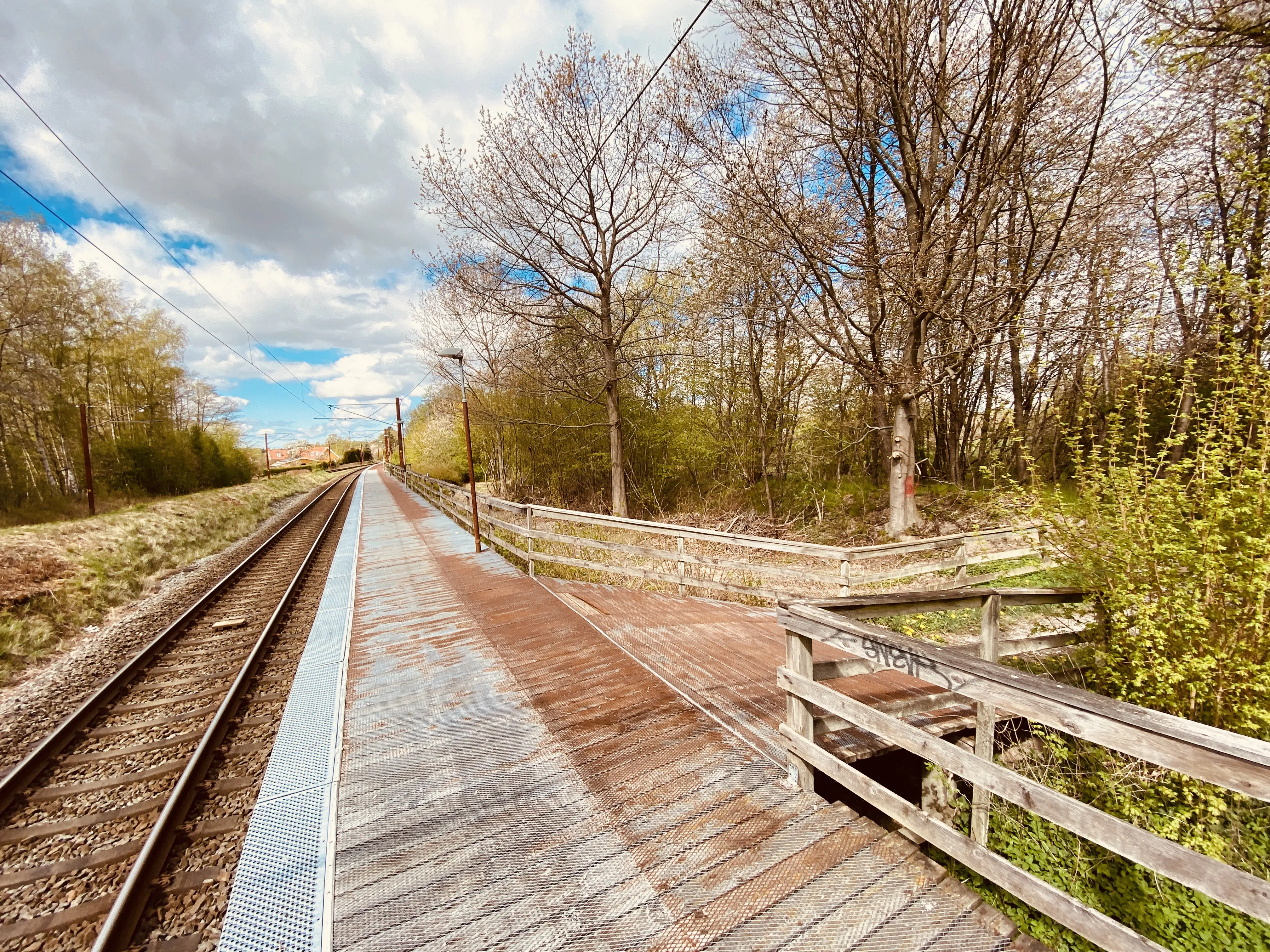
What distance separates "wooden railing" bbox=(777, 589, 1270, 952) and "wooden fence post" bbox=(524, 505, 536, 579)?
493 centimetres

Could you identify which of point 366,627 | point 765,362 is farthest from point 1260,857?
point 765,362

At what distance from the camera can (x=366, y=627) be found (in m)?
5.32

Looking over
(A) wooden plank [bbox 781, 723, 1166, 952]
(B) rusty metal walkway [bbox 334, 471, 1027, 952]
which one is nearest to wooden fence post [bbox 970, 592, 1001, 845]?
(A) wooden plank [bbox 781, 723, 1166, 952]

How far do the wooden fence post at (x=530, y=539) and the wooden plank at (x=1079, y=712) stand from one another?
5361mm

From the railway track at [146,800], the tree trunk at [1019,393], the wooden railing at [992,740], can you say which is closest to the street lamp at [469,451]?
the railway track at [146,800]

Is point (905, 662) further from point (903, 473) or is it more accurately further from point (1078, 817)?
point (903, 473)

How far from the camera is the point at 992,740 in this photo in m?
2.14

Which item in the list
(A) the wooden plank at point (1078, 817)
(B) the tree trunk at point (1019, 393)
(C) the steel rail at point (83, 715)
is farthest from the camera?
(B) the tree trunk at point (1019, 393)

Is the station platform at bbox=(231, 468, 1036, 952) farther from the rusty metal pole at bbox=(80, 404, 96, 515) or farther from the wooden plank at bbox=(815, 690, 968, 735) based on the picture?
the rusty metal pole at bbox=(80, 404, 96, 515)

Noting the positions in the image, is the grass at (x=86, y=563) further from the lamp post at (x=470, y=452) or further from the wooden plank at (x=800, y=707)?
the wooden plank at (x=800, y=707)

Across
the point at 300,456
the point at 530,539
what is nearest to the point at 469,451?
the point at 530,539

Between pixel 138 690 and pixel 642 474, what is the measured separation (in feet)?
42.7

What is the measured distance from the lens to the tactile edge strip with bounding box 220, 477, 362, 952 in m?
1.93

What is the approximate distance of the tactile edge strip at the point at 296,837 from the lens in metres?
1.93
